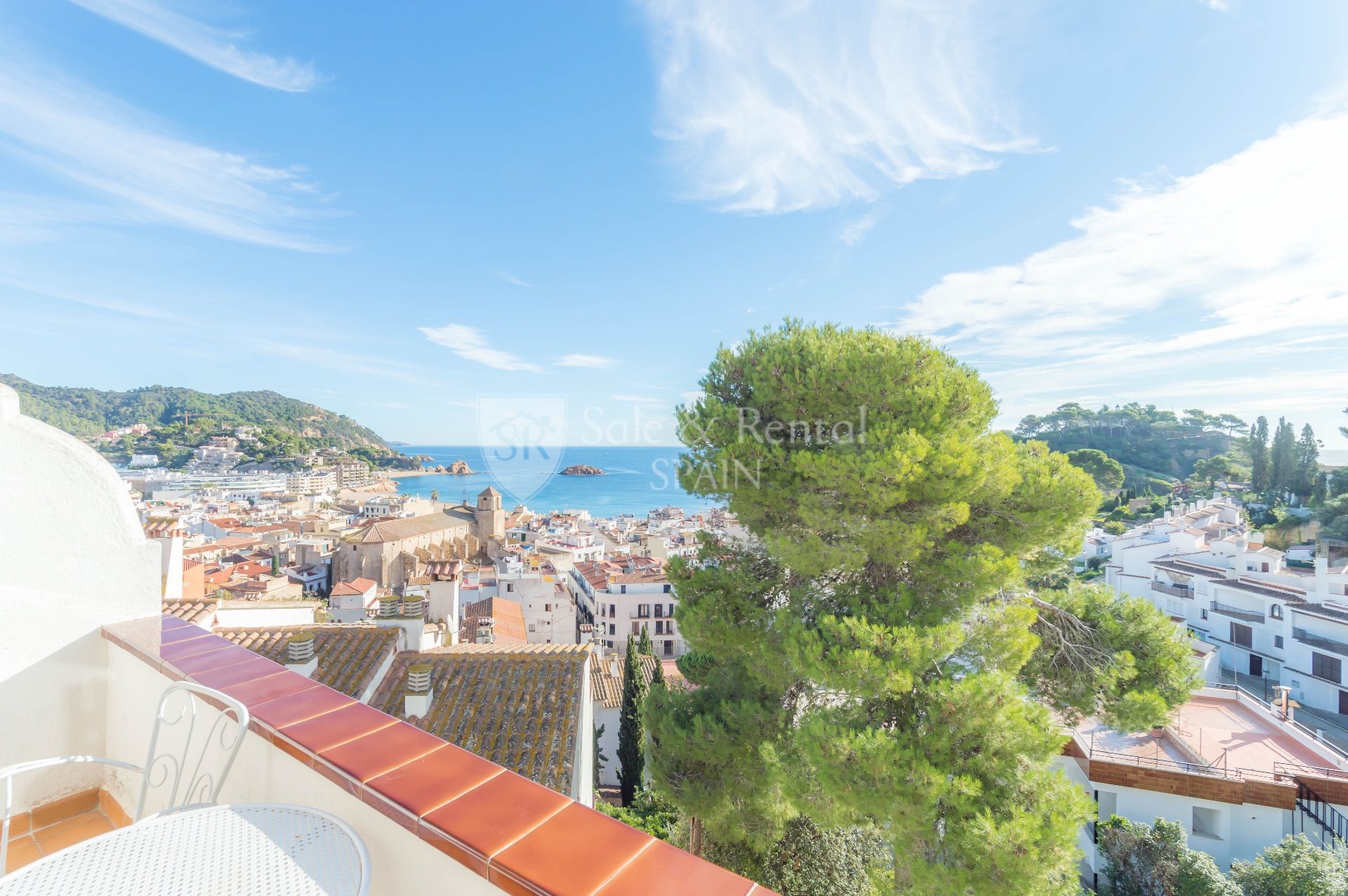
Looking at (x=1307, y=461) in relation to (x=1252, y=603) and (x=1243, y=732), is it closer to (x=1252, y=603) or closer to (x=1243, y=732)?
(x=1252, y=603)

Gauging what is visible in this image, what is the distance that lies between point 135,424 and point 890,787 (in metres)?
69.7

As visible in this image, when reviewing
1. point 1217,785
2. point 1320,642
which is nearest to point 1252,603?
point 1320,642

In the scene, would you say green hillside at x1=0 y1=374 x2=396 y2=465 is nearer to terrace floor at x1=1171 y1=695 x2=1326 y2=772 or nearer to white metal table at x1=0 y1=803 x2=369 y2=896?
white metal table at x1=0 y1=803 x2=369 y2=896

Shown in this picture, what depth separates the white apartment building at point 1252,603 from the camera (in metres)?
14.7

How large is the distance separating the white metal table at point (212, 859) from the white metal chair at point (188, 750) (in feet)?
0.91

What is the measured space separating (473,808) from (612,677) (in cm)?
1414

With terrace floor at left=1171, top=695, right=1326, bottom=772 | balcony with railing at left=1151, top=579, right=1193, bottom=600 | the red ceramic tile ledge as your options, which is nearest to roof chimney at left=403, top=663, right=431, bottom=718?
the red ceramic tile ledge

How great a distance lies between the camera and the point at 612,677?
45.8ft

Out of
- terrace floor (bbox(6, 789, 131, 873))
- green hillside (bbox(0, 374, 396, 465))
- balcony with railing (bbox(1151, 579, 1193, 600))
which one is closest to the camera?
terrace floor (bbox(6, 789, 131, 873))

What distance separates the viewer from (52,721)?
64.8 inches

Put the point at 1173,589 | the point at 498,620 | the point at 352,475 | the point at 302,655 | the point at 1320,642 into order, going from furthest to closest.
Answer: the point at 352,475 < the point at 1173,589 < the point at 1320,642 < the point at 498,620 < the point at 302,655

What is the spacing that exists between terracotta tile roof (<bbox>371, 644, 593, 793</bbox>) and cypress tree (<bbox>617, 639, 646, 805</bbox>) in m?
4.46

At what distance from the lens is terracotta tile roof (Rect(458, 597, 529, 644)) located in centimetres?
1202

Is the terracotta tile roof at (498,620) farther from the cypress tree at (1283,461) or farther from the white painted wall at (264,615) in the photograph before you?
the cypress tree at (1283,461)
